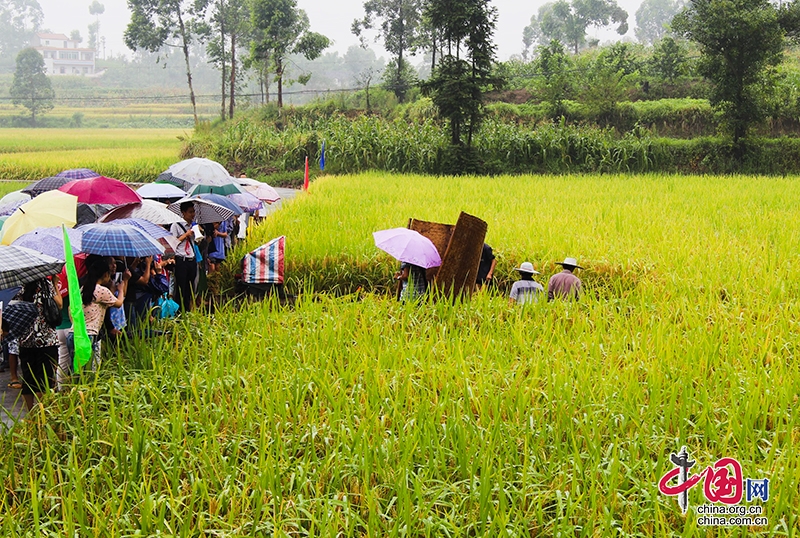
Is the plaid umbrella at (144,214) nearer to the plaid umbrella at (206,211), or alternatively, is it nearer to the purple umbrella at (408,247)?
the plaid umbrella at (206,211)

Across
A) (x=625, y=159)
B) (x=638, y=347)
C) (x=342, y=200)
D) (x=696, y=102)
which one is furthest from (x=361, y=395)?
(x=696, y=102)

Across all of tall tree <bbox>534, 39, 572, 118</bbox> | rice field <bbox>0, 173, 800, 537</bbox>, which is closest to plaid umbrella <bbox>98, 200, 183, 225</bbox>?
rice field <bbox>0, 173, 800, 537</bbox>

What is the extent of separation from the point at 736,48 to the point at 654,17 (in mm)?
68539

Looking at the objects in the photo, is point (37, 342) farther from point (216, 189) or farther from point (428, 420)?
point (216, 189)

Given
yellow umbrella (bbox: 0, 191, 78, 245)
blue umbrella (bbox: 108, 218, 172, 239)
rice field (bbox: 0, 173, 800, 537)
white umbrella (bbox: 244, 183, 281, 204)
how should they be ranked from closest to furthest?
rice field (bbox: 0, 173, 800, 537)
blue umbrella (bbox: 108, 218, 172, 239)
yellow umbrella (bbox: 0, 191, 78, 245)
white umbrella (bbox: 244, 183, 281, 204)

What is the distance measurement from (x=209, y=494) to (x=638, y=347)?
292 cm

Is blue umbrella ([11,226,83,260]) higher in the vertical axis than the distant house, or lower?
lower

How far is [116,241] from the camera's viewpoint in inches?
201

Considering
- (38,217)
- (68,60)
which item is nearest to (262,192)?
(38,217)

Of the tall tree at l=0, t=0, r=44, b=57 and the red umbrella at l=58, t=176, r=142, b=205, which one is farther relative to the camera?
the tall tree at l=0, t=0, r=44, b=57

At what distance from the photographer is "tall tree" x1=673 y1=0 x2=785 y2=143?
752 inches

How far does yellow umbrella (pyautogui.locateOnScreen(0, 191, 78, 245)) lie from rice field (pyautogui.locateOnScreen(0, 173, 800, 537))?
1384 millimetres

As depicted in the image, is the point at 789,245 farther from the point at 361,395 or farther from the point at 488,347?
the point at 361,395

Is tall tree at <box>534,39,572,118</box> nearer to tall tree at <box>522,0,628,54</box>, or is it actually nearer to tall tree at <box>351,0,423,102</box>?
tall tree at <box>351,0,423,102</box>
